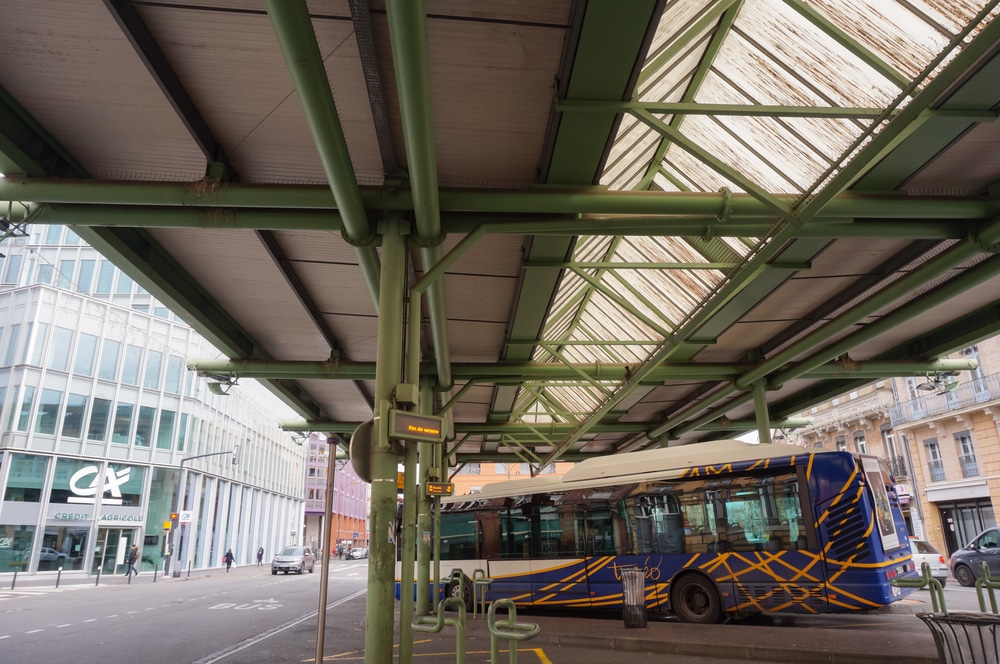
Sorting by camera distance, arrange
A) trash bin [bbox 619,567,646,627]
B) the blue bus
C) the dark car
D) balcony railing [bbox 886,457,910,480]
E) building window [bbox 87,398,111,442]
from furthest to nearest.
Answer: balcony railing [bbox 886,457,910,480]
building window [bbox 87,398,111,442]
the dark car
trash bin [bbox 619,567,646,627]
the blue bus

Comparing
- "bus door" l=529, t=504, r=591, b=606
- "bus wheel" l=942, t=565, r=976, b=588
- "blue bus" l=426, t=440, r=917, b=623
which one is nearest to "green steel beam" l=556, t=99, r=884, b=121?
"blue bus" l=426, t=440, r=917, b=623

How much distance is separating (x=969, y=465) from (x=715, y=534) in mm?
27117

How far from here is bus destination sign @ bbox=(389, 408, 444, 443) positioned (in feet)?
25.6

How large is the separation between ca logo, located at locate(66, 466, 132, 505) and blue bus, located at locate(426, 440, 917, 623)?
1059 inches

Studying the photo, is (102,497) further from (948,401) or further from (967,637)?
(948,401)

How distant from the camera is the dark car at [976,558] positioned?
19562 mm

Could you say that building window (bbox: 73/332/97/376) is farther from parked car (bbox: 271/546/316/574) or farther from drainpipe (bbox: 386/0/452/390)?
drainpipe (bbox: 386/0/452/390)

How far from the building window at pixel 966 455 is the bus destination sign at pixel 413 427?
33.9 m

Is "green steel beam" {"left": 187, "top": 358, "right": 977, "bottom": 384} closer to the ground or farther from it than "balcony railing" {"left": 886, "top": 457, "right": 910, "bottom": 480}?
farther from it

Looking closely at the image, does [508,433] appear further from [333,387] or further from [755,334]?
[755,334]

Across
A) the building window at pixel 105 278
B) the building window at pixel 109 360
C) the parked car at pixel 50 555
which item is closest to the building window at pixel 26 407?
the building window at pixel 109 360

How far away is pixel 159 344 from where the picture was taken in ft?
132

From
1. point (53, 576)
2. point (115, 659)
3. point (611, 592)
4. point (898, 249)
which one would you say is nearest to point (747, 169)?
point (898, 249)

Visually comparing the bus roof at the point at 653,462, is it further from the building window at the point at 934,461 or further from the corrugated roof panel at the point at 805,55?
the building window at the point at 934,461
